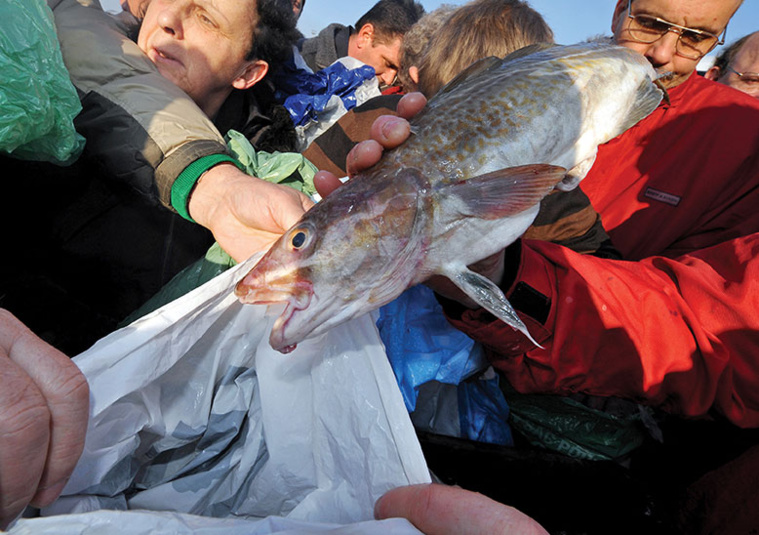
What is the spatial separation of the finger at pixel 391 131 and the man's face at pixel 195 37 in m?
1.66

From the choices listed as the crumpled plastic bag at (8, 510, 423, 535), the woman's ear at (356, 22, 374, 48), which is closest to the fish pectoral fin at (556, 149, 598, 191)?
the crumpled plastic bag at (8, 510, 423, 535)

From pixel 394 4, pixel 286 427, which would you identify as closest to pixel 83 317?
pixel 286 427

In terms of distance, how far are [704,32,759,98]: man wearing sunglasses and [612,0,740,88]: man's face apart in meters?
2.87

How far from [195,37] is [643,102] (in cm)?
232

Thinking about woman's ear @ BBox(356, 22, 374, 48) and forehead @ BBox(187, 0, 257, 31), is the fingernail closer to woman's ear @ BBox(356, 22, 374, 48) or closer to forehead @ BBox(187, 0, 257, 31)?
forehead @ BBox(187, 0, 257, 31)

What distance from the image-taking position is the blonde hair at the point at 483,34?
2.24m

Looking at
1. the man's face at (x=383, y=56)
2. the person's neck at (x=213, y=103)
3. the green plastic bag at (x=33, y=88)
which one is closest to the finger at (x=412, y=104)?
the green plastic bag at (x=33, y=88)

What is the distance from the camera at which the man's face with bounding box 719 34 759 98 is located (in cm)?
448

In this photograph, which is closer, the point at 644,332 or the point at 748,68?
the point at 644,332

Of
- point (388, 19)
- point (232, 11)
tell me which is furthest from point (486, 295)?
point (388, 19)

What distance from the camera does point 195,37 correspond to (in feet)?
7.55

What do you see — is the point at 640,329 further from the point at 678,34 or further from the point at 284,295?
the point at 678,34

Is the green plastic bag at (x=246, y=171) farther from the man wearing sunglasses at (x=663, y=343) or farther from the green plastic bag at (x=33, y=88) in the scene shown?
the man wearing sunglasses at (x=663, y=343)

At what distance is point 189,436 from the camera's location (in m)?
1.34
